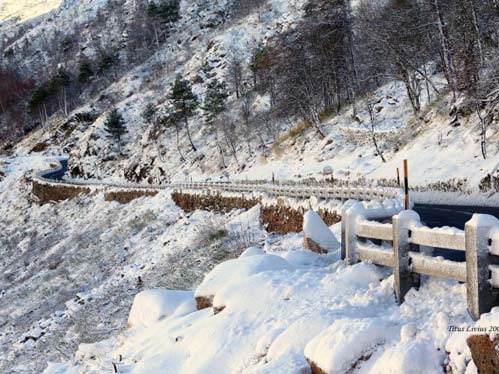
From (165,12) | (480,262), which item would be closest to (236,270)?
(480,262)

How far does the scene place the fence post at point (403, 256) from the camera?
20.9ft

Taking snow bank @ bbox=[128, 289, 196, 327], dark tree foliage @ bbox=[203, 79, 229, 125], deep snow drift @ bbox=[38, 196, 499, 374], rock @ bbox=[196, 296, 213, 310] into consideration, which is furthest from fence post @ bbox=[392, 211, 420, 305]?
dark tree foliage @ bbox=[203, 79, 229, 125]

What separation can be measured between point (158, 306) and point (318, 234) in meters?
3.18

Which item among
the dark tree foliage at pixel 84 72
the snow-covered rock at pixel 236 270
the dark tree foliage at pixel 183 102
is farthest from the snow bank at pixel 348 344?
the dark tree foliage at pixel 84 72

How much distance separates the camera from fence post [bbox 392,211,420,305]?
6371mm

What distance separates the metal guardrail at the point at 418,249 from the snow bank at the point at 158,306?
3.12 metres

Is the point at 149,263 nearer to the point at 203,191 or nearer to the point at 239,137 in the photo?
the point at 203,191

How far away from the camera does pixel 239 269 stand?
887 centimetres

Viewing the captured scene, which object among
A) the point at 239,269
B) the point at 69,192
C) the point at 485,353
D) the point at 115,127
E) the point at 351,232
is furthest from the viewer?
the point at 115,127

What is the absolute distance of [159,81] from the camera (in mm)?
77875

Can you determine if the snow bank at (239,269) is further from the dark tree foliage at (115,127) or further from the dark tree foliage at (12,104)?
the dark tree foliage at (12,104)

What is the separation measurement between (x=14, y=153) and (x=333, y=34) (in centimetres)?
5843

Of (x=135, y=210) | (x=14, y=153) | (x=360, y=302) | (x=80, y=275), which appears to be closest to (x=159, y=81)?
(x=14, y=153)

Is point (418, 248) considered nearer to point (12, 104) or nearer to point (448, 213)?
point (448, 213)
